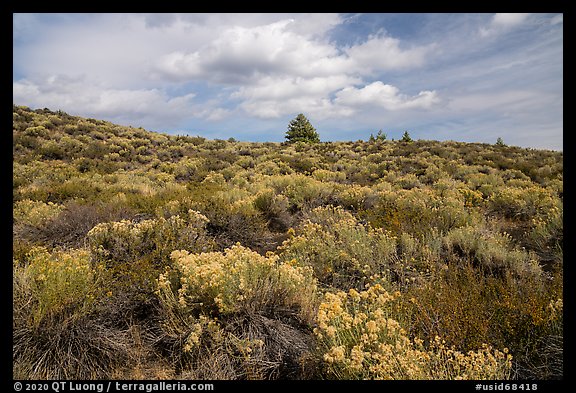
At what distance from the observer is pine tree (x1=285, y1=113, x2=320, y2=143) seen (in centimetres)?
4347

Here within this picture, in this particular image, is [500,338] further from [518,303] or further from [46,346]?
[46,346]

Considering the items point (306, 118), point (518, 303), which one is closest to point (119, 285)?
point (518, 303)

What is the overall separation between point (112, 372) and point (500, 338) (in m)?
4.01

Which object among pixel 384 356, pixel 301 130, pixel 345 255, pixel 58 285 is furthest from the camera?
pixel 301 130

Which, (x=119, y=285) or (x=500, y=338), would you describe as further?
(x=119, y=285)

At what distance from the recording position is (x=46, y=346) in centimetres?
330

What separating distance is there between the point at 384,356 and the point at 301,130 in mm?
42258

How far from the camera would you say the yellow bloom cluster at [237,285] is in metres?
3.72

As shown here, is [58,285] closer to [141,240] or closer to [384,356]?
[141,240]

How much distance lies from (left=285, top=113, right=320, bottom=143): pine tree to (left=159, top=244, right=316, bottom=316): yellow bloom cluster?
39857 mm

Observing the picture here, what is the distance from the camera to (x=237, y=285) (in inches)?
151

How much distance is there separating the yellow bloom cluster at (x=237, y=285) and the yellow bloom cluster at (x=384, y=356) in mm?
846

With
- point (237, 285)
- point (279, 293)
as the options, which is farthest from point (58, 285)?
point (279, 293)

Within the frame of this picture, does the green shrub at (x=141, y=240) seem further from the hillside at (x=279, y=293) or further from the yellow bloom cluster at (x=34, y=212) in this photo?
the yellow bloom cluster at (x=34, y=212)
